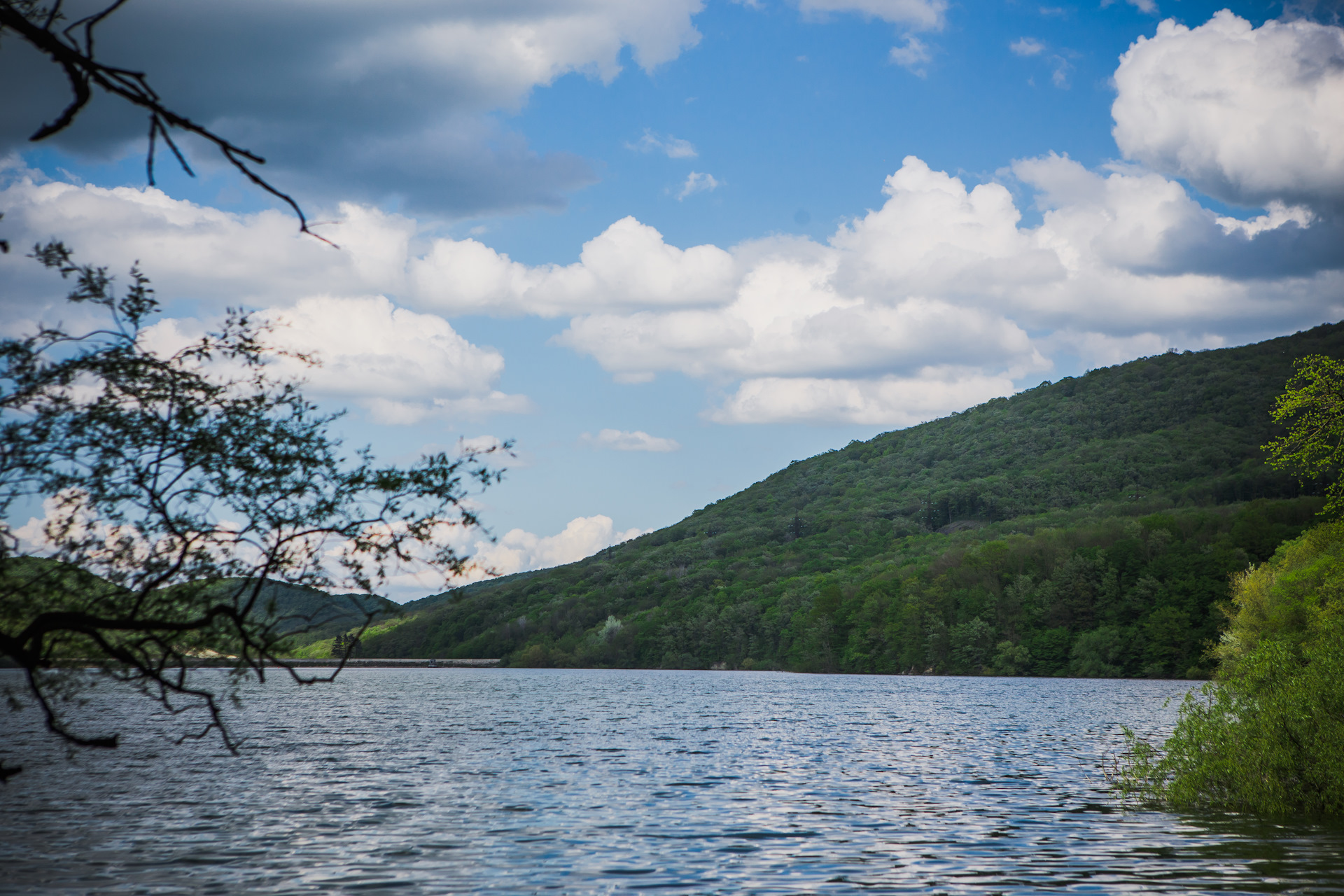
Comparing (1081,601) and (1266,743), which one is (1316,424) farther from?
(1081,601)

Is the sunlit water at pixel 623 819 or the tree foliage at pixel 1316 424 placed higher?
the tree foliage at pixel 1316 424

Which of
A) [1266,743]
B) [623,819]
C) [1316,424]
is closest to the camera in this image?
[1266,743]

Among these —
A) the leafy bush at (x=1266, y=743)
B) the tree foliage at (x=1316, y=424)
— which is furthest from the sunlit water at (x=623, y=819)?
the tree foliage at (x=1316, y=424)

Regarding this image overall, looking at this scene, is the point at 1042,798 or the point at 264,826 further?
the point at 1042,798

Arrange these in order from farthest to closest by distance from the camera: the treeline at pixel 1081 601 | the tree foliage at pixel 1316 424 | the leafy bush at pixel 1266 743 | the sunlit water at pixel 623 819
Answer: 1. the treeline at pixel 1081 601
2. the tree foliage at pixel 1316 424
3. the leafy bush at pixel 1266 743
4. the sunlit water at pixel 623 819

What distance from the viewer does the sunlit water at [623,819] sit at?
2123 centimetres

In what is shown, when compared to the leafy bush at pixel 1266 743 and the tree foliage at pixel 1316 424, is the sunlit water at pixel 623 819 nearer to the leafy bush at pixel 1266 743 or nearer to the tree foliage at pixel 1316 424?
the leafy bush at pixel 1266 743

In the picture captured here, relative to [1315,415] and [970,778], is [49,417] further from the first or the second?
[1315,415]

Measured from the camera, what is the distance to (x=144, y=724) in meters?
68.4

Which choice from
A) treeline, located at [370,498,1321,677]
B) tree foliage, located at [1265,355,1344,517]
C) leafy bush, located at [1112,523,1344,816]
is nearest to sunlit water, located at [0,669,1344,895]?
leafy bush, located at [1112,523,1344,816]

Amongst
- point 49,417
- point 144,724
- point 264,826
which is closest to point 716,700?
point 144,724

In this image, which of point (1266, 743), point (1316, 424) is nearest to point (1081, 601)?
point (1316, 424)

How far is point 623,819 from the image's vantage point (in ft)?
96.4

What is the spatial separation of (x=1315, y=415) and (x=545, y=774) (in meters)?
31.8
